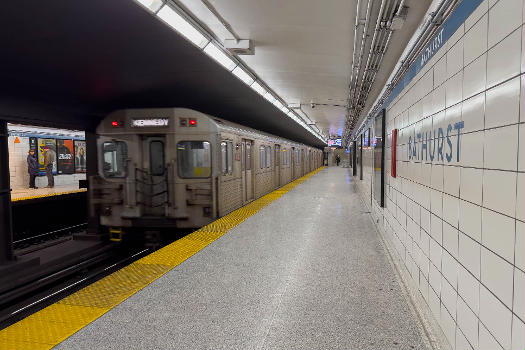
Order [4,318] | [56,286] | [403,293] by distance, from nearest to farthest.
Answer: [403,293] < [4,318] < [56,286]

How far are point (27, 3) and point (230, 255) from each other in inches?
138

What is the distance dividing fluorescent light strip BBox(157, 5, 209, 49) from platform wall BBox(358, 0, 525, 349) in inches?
108

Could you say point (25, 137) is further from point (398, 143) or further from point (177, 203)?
point (398, 143)

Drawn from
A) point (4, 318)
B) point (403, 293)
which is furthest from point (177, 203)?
point (403, 293)

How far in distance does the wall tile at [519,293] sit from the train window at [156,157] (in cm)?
601

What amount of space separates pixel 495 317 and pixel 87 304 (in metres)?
3.01

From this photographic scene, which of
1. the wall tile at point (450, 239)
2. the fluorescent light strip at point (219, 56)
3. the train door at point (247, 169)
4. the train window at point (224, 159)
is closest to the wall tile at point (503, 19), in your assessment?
the wall tile at point (450, 239)

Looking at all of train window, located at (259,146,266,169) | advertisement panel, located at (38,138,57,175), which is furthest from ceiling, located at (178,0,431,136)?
advertisement panel, located at (38,138,57,175)

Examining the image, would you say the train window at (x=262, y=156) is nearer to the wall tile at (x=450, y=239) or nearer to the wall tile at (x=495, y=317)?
the wall tile at (x=450, y=239)

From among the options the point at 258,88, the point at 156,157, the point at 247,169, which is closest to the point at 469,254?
the point at 156,157

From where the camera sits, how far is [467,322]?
1.97 m

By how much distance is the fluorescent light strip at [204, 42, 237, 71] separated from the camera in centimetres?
504

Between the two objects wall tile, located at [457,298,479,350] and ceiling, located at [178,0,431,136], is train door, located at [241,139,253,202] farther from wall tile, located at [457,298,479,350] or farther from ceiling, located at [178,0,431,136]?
wall tile, located at [457,298,479,350]

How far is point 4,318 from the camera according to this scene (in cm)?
420
